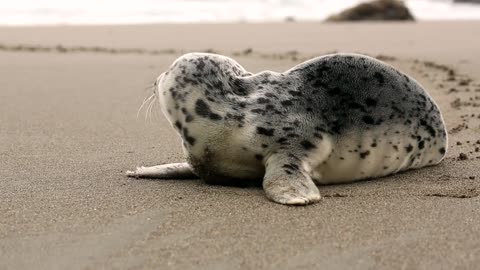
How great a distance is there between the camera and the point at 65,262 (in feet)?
7.65

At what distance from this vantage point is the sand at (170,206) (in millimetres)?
2393

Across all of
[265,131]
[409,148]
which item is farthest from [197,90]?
[409,148]

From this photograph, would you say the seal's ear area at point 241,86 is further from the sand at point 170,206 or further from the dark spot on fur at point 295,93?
the sand at point 170,206

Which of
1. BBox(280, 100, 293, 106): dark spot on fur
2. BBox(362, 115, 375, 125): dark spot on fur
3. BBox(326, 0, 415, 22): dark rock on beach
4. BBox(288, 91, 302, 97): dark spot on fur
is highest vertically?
BBox(288, 91, 302, 97): dark spot on fur

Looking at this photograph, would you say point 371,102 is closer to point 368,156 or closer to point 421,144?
point 368,156

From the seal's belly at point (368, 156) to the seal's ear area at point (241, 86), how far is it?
1.56 feet

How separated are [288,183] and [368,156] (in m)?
0.55

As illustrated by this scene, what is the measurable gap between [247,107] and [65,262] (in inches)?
51.1

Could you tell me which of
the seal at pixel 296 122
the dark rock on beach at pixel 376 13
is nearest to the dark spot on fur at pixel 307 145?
the seal at pixel 296 122

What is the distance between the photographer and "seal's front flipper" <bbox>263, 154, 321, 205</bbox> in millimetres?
3012

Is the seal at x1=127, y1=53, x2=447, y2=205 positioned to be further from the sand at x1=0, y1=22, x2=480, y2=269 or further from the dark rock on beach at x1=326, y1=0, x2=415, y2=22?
the dark rock on beach at x1=326, y1=0, x2=415, y2=22

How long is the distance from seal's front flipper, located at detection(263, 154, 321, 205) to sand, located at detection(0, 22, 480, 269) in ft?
0.16

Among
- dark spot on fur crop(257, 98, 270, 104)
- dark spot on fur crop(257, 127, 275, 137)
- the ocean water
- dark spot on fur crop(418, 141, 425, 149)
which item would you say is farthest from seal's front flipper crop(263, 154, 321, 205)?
the ocean water

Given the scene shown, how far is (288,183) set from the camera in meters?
3.12
